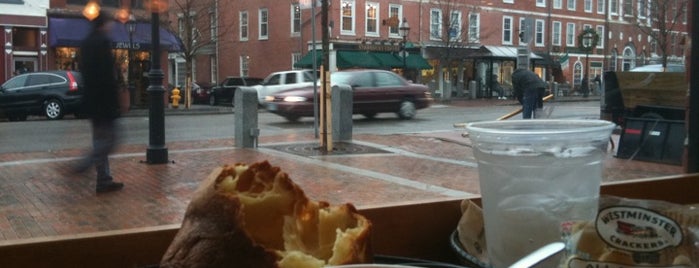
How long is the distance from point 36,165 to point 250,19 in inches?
633

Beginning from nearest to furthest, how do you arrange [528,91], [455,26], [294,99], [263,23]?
[528,91], [294,99], [263,23], [455,26]

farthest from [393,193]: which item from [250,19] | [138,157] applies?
[250,19]

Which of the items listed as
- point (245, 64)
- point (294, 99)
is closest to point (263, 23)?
point (245, 64)

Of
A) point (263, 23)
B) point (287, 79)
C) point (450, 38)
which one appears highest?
point (263, 23)

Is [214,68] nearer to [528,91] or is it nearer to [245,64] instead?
[245,64]

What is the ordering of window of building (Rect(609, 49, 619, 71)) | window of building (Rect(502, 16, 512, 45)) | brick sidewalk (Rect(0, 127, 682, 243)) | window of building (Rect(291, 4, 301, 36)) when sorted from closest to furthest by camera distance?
1. brick sidewalk (Rect(0, 127, 682, 243))
2. window of building (Rect(291, 4, 301, 36))
3. window of building (Rect(609, 49, 619, 71))
4. window of building (Rect(502, 16, 512, 45))

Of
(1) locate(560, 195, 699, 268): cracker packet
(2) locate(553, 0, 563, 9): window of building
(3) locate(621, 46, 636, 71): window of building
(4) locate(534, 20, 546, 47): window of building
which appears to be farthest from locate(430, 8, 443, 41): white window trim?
(1) locate(560, 195, 699, 268): cracker packet

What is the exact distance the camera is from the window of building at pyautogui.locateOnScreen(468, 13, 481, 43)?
2886 cm

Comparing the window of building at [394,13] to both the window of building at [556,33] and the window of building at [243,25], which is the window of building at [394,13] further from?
the window of building at [556,33]

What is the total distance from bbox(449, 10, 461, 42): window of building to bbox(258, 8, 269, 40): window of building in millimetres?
7834

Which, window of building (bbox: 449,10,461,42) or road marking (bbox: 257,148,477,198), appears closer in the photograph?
road marking (bbox: 257,148,477,198)

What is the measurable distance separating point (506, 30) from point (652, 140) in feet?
76.7

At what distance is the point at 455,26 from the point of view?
28062 millimetres

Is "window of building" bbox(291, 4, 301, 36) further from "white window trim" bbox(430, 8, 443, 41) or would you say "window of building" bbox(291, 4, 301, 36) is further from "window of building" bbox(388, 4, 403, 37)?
"white window trim" bbox(430, 8, 443, 41)
